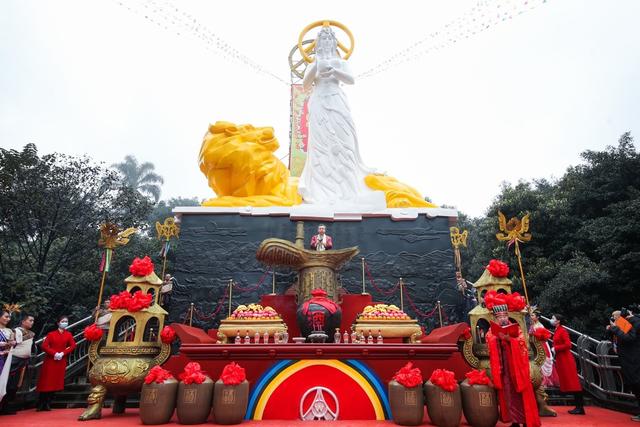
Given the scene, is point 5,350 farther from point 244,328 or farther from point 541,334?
point 541,334

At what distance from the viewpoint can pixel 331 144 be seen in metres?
10.8

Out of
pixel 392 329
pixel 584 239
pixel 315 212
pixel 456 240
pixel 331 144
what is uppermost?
pixel 331 144

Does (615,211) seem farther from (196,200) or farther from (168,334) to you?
(196,200)

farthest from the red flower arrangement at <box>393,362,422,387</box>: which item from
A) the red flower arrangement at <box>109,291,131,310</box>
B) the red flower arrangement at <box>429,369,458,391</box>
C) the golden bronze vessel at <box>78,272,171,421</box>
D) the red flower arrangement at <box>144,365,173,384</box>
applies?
the red flower arrangement at <box>109,291,131,310</box>

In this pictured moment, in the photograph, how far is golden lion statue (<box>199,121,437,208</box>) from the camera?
10031mm

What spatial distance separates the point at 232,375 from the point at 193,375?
0.47 m

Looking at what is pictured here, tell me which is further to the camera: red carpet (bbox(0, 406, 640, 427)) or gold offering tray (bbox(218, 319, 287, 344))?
gold offering tray (bbox(218, 319, 287, 344))

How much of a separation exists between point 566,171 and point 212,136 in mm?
16600

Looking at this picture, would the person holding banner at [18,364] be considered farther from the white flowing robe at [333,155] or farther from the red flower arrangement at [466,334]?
the red flower arrangement at [466,334]

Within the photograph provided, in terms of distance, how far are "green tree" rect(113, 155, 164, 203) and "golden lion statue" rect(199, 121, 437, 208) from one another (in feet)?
76.9

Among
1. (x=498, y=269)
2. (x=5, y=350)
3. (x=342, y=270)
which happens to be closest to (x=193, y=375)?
(x=5, y=350)

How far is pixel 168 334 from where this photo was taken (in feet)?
19.3

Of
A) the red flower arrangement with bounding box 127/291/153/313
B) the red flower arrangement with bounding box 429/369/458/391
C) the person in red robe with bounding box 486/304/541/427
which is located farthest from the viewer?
the red flower arrangement with bounding box 127/291/153/313

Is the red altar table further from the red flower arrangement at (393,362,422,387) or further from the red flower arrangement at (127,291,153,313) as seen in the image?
the red flower arrangement at (127,291,153,313)
